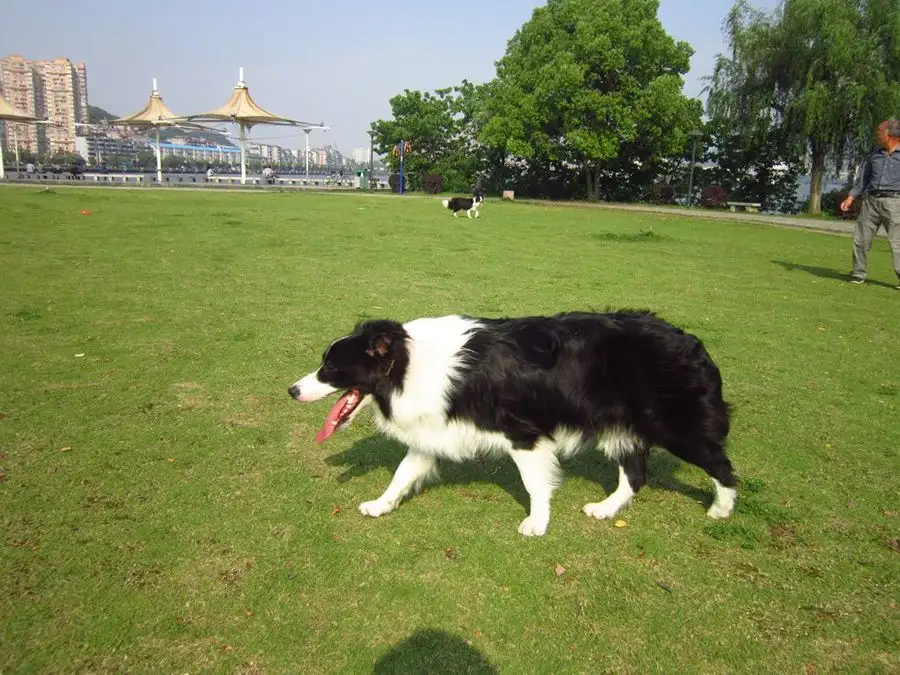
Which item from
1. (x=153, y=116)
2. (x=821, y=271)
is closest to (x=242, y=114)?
(x=153, y=116)

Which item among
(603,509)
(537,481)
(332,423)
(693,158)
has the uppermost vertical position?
(693,158)

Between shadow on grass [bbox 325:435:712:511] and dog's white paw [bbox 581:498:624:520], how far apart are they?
0.35 m

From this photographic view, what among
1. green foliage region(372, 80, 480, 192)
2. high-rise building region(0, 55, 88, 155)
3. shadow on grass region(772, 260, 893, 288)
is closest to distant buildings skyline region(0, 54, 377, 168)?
high-rise building region(0, 55, 88, 155)

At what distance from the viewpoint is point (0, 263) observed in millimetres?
10289

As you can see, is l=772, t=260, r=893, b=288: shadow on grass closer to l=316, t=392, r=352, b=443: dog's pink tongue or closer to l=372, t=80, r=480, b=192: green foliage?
l=316, t=392, r=352, b=443: dog's pink tongue

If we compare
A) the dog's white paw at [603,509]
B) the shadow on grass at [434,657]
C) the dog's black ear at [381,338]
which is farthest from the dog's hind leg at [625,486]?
the dog's black ear at [381,338]

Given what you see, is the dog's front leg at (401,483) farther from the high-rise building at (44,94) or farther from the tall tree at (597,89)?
the high-rise building at (44,94)

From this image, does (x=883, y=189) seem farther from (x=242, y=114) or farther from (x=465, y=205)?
(x=242, y=114)

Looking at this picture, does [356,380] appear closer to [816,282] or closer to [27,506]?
[27,506]

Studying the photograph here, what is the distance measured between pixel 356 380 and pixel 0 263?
9.89 meters

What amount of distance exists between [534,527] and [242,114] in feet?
173

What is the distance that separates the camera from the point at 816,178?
29.9 meters

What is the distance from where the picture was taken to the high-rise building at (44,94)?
5709 inches

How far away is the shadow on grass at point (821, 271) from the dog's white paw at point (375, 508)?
11457mm
